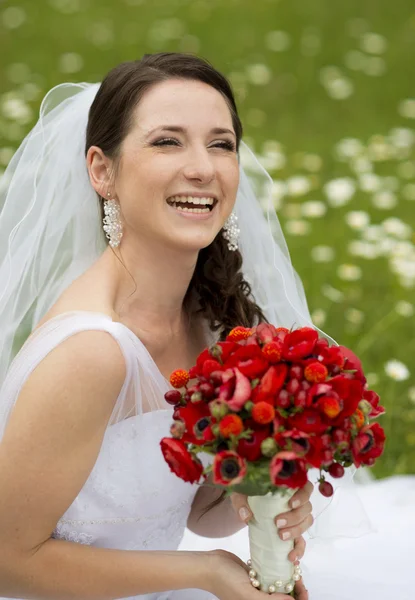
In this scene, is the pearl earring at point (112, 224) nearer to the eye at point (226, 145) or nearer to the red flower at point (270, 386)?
the eye at point (226, 145)

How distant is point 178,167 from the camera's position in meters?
2.99

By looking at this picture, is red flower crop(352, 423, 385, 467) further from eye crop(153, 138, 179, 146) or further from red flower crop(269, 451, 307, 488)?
eye crop(153, 138, 179, 146)

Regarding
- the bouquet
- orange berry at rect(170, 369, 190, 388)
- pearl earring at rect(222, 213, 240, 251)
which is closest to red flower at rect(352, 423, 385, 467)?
the bouquet

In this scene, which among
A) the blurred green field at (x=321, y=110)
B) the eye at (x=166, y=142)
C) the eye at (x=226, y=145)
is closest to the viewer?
the eye at (x=166, y=142)

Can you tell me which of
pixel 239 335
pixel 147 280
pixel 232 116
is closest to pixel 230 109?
pixel 232 116

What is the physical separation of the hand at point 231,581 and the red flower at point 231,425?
62 cm

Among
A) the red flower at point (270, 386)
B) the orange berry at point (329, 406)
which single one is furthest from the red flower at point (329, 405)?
the red flower at point (270, 386)

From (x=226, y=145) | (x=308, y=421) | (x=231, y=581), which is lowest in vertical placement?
(x=231, y=581)

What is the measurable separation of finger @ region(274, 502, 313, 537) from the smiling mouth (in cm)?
92

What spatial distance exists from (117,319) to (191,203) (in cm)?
41

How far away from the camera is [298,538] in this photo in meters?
2.81

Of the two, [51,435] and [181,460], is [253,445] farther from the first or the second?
[51,435]

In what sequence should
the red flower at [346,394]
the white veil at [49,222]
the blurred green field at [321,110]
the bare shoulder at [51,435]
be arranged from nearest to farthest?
the red flower at [346,394] → the bare shoulder at [51,435] → the white veil at [49,222] → the blurred green field at [321,110]

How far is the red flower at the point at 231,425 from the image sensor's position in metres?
2.35
